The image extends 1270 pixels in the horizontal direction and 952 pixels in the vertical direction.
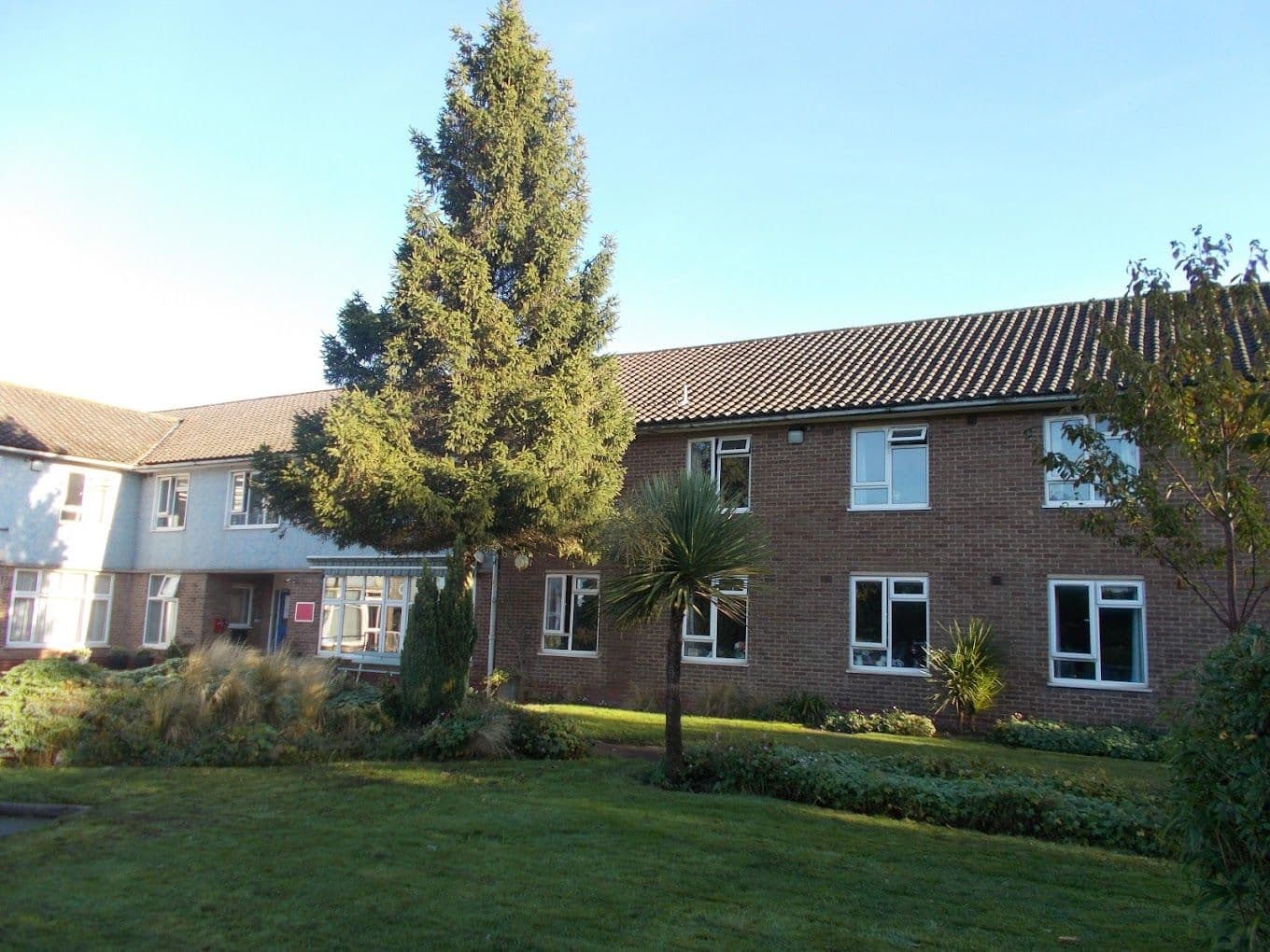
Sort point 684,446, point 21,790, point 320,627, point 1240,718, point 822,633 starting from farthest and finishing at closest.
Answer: point 320,627
point 684,446
point 822,633
point 21,790
point 1240,718

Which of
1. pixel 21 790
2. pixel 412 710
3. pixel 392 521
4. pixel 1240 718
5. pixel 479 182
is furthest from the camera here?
pixel 479 182

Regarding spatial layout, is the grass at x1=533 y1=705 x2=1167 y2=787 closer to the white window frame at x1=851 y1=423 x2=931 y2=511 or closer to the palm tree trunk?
the palm tree trunk

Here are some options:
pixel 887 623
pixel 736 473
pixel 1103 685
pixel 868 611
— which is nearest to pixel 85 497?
pixel 736 473

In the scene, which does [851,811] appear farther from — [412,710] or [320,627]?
[320,627]

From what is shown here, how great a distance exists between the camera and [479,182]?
16625 millimetres

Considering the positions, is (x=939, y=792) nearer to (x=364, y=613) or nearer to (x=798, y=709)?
(x=798, y=709)

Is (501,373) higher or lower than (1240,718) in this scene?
higher

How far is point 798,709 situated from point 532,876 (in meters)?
11.3

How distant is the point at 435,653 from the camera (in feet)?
Result: 43.7

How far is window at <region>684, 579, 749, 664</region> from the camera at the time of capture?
1947cm

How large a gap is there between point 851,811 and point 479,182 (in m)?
11.5

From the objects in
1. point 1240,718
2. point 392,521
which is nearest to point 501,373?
point 392,521

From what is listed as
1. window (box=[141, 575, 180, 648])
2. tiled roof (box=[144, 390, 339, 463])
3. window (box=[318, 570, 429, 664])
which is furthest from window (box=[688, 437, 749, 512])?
window (box=[141, 575, 180, 648])

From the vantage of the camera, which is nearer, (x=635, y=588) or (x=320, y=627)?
(x=635, y=588)
